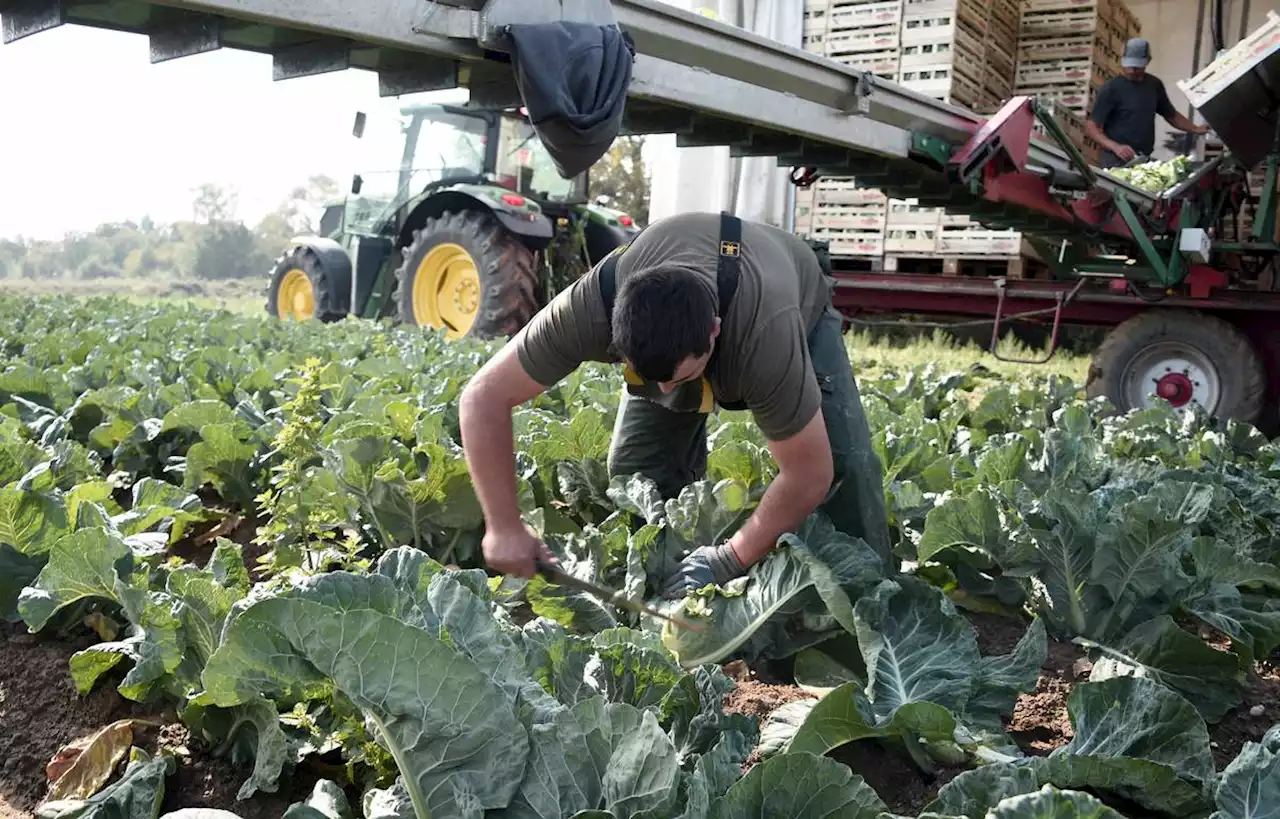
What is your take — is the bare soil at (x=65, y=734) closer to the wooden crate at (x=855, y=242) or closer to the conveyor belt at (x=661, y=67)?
the conveyor belt at (x=661, y=67)

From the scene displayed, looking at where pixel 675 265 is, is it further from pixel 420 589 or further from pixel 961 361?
pixel 961 361

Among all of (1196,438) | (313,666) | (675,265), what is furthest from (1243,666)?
(1196,438)

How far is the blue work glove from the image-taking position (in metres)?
2.72

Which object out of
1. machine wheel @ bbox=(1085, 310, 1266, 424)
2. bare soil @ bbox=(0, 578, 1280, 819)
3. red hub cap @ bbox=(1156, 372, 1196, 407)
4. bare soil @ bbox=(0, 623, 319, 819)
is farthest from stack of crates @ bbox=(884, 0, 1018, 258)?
bare soil @ bbox=(0, 623, 319, 819)

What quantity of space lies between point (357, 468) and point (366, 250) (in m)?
8.99

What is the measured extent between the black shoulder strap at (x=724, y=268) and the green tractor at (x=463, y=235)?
6.99 m

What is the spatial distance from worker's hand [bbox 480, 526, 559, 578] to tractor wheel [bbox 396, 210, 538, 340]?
23.5ft

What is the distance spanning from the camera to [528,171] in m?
11.1

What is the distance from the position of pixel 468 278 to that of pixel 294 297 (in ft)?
12.6

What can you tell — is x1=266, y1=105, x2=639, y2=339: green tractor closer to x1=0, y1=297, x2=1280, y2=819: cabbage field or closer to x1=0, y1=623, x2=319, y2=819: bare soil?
x1=0, y1=297, x2=1280, y2=819: cabbage field

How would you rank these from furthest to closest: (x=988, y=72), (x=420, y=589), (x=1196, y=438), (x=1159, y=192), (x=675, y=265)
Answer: (x=988, y=72) < (x=1159, y=192) < (x=1196, y=438) < (x=675, y=265) < (x=420, y=589)

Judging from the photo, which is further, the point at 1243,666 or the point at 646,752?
the point at 1243,666

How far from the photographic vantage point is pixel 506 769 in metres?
1.60

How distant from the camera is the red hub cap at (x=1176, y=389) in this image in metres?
6.73
